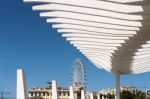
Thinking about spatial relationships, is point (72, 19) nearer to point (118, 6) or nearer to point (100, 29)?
point (100, 29)

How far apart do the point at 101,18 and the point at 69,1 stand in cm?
117

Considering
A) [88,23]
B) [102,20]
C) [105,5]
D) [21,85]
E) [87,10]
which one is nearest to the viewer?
[21,85]

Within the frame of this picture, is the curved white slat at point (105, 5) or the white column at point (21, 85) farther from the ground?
the curved white slat at point (105, 5)

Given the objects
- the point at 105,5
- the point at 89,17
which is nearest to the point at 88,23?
the point at 89,17

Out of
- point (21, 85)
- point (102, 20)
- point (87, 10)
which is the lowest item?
point (21, 85)

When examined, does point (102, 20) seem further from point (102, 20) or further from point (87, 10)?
point (87, 10)

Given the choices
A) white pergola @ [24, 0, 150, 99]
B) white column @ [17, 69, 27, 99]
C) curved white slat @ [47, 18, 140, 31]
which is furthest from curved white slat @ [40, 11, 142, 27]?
white column @ [17, 69, 27, 99]

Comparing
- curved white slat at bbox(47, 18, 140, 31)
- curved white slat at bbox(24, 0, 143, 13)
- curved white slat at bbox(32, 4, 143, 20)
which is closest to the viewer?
curved white slat at bbox(24, 0, 143, 13)

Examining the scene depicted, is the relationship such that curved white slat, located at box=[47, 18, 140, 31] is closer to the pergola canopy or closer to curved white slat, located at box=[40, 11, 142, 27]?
the pergola canopy

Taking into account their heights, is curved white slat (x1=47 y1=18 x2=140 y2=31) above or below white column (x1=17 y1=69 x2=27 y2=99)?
above

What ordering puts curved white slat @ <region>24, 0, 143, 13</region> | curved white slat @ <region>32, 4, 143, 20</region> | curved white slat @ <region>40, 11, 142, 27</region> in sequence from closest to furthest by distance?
1. curved white slat @ <region>24, 0, 143, 13</region>
2. curved white slat @ <region>32, 4, 143, 20</region>
3. curved white slat @ <region>40, 11, 142, 27</region>

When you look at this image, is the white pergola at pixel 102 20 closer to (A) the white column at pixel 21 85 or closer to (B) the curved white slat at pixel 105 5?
(B) the curved white slat at pixel 105 5

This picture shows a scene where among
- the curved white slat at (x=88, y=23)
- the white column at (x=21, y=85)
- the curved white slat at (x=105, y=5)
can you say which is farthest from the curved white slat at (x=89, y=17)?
the white column at (x=21, y=85)

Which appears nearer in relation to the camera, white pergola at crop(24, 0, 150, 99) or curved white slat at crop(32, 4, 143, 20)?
white pergola at crop(24, 0, 150, 99)
